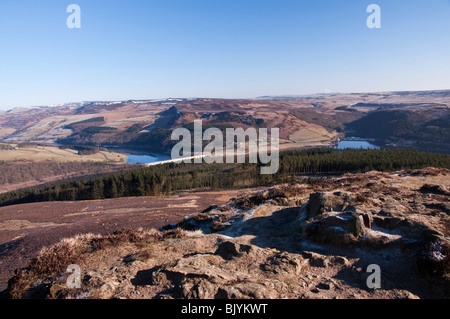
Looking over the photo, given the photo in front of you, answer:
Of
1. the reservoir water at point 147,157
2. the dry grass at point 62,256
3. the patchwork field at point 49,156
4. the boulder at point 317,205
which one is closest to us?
the dry grass at point 62,256

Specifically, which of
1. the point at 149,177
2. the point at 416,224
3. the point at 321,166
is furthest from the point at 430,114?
the point at 416,224

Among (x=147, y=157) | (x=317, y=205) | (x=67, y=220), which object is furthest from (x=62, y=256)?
(x=147, y=157)

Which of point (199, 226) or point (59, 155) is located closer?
point (199, 226)

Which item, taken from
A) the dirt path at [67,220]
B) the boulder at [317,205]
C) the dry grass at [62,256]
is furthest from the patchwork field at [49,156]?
the boulder at [317,205]

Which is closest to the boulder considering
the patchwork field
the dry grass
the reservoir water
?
the dry grass

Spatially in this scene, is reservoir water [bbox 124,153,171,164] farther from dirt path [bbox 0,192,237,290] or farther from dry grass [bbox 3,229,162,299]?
dry grass [bbox 3,229,162,299]

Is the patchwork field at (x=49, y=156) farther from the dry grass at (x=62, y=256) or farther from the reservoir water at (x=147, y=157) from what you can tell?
the dry grass at (x=62, y=256)

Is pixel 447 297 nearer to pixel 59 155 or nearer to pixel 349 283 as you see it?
pixel 349 283

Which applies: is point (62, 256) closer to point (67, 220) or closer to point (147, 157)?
point (67, 220)
